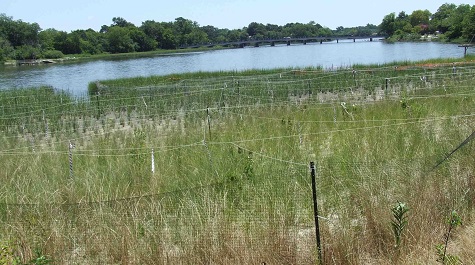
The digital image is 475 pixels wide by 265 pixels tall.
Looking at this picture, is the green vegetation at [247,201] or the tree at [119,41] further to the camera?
the tree at [119,41]

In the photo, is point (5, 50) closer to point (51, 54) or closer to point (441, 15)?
point (51, 54)

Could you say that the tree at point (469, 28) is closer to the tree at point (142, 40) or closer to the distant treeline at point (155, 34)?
the distant treeline at point (155, 34)

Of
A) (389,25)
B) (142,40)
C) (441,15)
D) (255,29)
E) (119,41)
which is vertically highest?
(255,29)

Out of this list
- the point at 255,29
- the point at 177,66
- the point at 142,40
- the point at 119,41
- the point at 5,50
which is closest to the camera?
the point at 177,66

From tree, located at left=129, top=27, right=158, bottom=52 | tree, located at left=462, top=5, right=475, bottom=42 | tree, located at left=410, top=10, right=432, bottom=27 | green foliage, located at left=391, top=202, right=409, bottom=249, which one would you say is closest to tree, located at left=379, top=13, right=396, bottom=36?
tree, located at left=410, top=10, right=432, bottom=27

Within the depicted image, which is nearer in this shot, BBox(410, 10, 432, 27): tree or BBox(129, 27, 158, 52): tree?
BBox(129, 27, 158, 52): tree

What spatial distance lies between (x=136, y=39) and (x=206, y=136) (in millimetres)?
103443

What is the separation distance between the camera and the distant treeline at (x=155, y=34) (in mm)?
85750

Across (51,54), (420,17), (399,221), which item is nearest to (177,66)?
(399,221)

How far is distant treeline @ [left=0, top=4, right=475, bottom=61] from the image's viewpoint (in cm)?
8575

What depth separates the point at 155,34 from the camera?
114 m

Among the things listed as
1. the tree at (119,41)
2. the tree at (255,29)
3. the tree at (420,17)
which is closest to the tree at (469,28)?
the tree at (420,17)

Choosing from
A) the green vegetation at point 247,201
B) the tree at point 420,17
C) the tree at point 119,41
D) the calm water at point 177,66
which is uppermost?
the tree at point 420,17

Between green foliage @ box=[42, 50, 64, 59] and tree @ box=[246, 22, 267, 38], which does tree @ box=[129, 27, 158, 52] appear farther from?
tree @ box=[246, 22, 267, 38]
